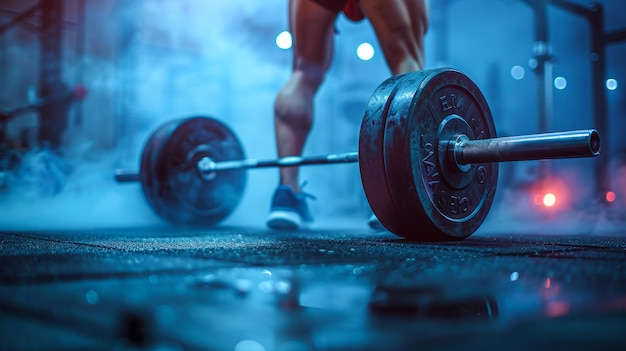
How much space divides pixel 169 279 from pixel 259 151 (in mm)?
2985

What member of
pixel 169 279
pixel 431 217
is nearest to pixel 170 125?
pixel 431 217

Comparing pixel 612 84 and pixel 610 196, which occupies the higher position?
pixel 612 84

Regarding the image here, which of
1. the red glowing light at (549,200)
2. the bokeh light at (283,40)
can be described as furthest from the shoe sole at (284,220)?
the red glowing light at (549,200)

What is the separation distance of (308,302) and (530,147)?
2.75 ft

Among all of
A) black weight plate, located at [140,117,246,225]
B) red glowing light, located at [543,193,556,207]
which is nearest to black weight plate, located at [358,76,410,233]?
black weight plate, located at [140,117,246,225]

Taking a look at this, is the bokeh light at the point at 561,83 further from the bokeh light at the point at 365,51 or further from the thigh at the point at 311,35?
the thigh at the point at 311,35

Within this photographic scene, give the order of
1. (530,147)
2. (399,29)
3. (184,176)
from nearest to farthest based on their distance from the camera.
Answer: (530,147) < (399,29) < (184,176)

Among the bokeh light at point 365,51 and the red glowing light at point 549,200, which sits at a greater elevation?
the bokeh light at point 365,51

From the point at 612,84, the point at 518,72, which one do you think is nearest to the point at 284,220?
the point at 612,84

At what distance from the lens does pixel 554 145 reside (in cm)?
118

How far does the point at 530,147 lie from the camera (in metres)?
1.22

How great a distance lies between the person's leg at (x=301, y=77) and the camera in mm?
1986

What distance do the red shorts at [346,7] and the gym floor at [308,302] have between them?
122 centimetres

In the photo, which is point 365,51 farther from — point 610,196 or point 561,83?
point 610,196
